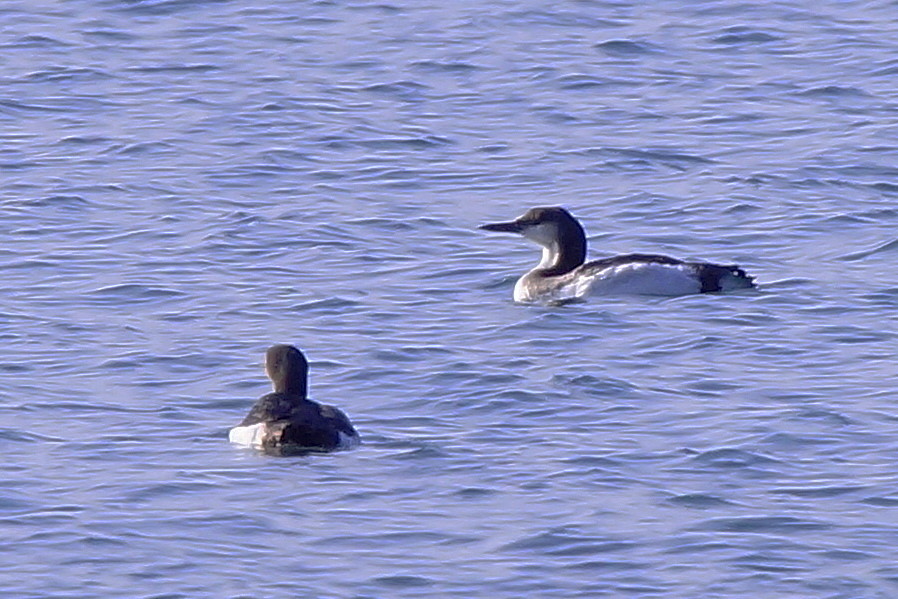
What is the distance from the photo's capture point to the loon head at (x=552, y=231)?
55.3 ft

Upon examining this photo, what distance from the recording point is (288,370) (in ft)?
42.0

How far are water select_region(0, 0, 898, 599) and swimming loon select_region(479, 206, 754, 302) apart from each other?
0.16 meters

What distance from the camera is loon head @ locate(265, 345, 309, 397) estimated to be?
12.8 m

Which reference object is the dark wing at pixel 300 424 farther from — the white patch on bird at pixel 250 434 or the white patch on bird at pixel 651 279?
the white patch on bird at pixel 651 279

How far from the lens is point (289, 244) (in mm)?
17312

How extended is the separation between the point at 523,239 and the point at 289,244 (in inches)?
87.5

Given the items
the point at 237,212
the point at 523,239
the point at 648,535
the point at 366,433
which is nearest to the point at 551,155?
the point at 523,239

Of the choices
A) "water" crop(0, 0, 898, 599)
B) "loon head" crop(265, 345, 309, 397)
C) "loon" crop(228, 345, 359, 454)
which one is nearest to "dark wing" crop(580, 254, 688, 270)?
"water" crop(0, 0, 898, 599)

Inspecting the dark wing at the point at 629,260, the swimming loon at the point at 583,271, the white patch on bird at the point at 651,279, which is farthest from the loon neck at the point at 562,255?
the white patch on bird at the point at 651,279

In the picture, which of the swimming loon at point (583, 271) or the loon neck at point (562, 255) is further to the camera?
the loon neck at point (562, 255)

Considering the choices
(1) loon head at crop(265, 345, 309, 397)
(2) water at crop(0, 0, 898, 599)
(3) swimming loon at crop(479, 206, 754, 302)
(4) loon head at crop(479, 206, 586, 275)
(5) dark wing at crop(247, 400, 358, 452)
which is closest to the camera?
(2) water at crop(0, 0, 898, 599)

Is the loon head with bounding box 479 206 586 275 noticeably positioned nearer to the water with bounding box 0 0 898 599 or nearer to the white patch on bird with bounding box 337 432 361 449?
the water with bounding box 0 0 898 599

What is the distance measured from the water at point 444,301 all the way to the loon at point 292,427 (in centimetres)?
11

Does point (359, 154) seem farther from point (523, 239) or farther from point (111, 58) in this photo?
point (111, 58)
